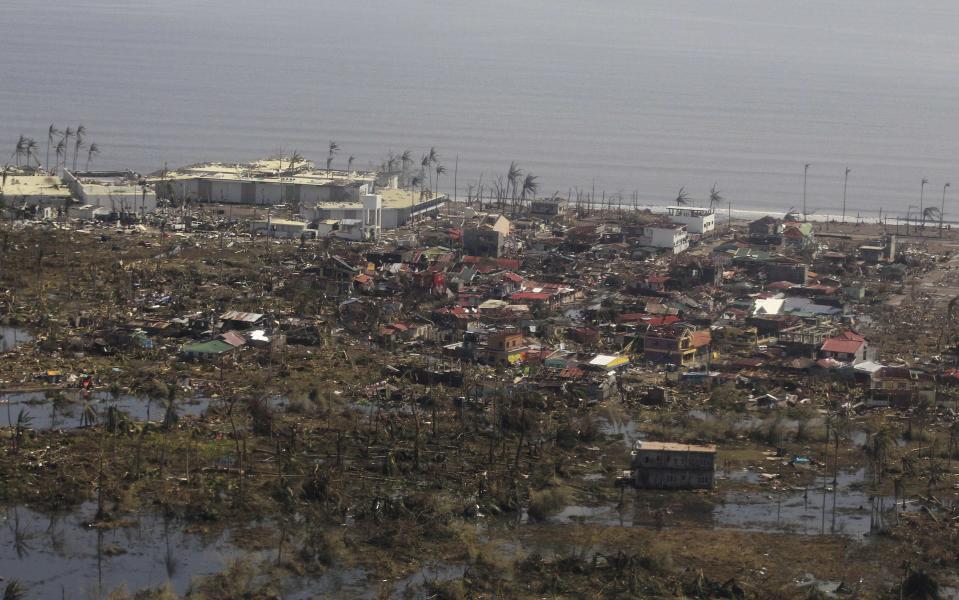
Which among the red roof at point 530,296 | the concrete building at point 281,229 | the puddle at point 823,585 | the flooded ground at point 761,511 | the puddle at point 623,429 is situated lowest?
the puddle at point 823,585

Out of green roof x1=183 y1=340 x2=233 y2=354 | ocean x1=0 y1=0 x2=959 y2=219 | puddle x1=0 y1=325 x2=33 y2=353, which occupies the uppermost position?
ocean x1=0 y1=0 x2=959 y2=219

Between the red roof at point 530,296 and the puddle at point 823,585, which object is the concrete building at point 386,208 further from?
the puddle at point 823,585

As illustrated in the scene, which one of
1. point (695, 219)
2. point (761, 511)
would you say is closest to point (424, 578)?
point (761, 511)

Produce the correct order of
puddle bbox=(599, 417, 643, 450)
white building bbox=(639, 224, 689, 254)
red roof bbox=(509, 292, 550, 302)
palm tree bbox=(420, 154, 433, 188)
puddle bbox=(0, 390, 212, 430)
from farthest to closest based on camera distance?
palm tree bbox=(420, 154, 433, 188) → white building bbox=(639, 224, 689, 254) → red roof bbox=(509, 292, 550, 302) → puddle bbox=(599, 417, 643, 450) → puddle bbox=(0, 390, 212, 430)

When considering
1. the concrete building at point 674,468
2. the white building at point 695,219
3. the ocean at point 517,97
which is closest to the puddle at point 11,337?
the concrete building at point 674,468

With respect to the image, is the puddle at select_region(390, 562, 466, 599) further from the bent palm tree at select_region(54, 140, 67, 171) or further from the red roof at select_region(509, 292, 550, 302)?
the bent palm tree at select_region(54, 140, 67, 171)

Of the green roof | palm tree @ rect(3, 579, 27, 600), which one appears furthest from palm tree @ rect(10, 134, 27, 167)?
palm tree @ rect(3, 579, 27, 600)
